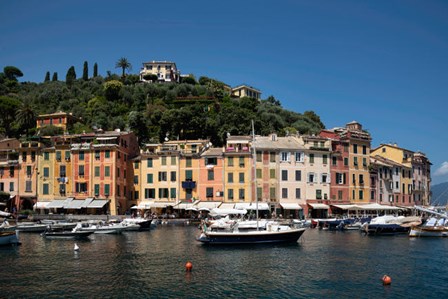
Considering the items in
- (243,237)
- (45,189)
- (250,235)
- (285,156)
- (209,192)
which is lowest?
(243,237)

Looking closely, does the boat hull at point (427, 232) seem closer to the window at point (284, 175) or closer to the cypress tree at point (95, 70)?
the window at point (284, 175)

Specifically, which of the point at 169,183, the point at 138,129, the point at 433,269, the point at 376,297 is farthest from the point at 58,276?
the point at 138,129

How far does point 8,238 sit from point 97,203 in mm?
28662

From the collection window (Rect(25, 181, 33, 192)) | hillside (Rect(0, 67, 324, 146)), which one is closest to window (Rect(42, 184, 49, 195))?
window (Rect(25, 181, 33, 192))

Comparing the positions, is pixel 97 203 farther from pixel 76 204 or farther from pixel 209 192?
pixel 209 192

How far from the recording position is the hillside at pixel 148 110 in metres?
97.0

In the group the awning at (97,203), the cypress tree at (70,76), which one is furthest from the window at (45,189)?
the cypress tree at (70,76)

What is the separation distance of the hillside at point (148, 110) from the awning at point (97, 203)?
62.7 ft

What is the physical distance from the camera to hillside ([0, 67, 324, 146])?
97.0 m

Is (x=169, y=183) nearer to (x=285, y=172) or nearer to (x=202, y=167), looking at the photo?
(x=202, y=167)

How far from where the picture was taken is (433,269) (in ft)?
109

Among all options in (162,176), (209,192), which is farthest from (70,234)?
(209,192)

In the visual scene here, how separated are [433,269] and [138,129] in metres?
76.7

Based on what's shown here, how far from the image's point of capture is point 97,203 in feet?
238
